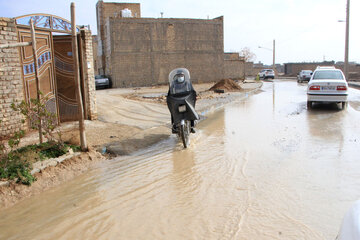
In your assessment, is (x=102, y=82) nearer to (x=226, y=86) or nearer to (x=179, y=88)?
(x=226, y=86)

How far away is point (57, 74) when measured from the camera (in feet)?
30.7

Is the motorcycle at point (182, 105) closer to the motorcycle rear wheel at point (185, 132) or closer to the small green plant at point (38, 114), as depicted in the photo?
the motorcycle rear wheel at point (185, 132)

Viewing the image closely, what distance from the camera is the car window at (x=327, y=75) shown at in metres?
13.3

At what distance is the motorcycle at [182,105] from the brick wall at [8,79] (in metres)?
3.73

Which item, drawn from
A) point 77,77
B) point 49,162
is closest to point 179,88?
point 77,77

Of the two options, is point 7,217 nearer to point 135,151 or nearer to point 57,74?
point 135,151

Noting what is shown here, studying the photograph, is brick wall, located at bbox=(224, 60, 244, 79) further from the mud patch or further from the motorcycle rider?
the mud patch

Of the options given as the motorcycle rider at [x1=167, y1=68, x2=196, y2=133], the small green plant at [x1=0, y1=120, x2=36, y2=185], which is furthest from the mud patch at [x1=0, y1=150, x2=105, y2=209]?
the motorcycle rider at [x1=167, y1=68, x2=196, y2=133]

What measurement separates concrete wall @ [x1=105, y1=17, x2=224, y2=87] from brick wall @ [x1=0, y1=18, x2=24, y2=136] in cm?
2415

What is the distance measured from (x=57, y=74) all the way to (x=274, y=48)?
58194 millimetres

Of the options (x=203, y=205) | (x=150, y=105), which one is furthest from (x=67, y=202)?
(x=150, y=105)

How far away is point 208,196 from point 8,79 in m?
5.65

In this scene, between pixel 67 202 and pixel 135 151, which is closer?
pixel 67 202

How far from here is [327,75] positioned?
44.4ft
